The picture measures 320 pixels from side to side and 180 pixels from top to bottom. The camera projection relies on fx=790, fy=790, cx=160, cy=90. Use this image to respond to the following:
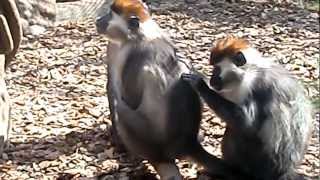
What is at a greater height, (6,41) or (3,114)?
(6,41)

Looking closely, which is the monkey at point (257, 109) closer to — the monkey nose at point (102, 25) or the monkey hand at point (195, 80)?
the monkey hand at point (195, 80)

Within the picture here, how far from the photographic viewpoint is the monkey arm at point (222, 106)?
10.8ft

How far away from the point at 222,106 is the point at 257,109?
5.8 inches

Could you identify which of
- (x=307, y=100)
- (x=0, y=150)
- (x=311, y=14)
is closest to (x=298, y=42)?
(x=311, y=14)

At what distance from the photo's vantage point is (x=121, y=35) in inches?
142

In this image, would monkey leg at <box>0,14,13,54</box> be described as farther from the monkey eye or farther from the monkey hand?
the monkey hand

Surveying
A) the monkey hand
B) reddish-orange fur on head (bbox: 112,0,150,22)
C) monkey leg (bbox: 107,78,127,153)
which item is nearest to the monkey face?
reddish-orange fur on head (bbox: 112,0,150,22)

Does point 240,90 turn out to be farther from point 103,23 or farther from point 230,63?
point 103,23

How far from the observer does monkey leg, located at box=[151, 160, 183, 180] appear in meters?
3.45

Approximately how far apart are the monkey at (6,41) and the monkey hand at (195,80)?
2.63ft

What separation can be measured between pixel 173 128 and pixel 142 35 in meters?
0.44

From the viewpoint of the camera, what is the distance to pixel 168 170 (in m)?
3.47

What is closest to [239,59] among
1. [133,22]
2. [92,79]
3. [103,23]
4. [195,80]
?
[195,80]

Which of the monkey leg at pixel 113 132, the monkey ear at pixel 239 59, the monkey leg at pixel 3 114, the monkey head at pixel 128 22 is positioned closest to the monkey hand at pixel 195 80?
the monkey ear at pixel 239 59
